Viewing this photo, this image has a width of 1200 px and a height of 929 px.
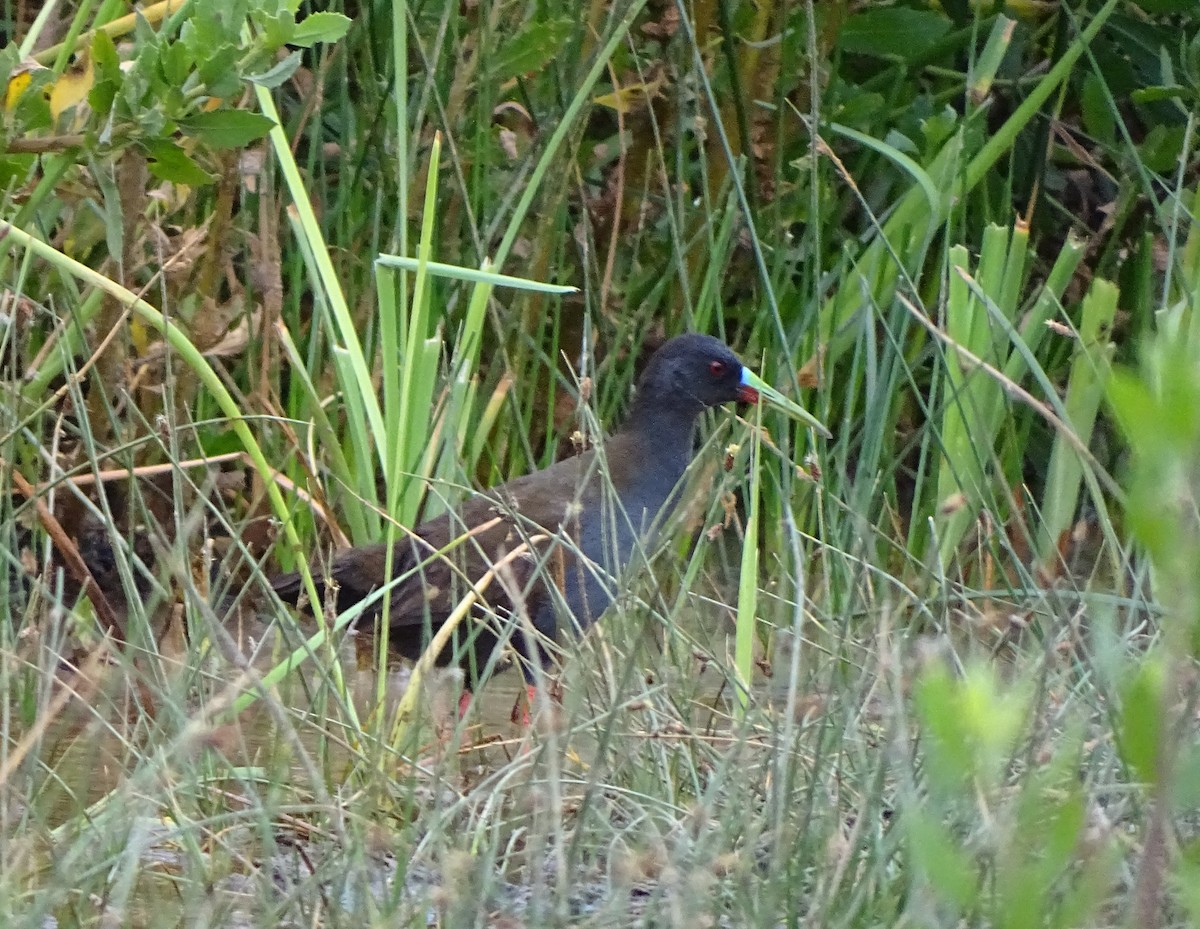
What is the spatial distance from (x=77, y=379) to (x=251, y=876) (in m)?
0.65

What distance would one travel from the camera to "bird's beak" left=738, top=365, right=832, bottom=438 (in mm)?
2100

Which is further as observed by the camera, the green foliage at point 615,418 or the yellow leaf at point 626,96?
the yellow leaf at point 626,96

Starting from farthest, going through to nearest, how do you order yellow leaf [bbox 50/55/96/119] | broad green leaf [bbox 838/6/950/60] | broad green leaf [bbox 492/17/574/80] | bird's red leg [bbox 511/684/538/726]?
broad green leaf [bbox 838/6/950/60], broad green leaf [bbox 492/17/574/80], bird's red leg [bbox 511/684/538/726], yellow leaf [bbox 50/55/96/119]

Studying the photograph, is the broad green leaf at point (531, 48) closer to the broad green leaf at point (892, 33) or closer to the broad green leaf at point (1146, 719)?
the broad green leaf at point (892, 33)

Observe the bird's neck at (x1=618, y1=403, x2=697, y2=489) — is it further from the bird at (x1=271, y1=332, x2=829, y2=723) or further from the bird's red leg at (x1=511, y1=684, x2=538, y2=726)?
the bird's red leg at (x1=511, y1=684, x2=538, y2=726)

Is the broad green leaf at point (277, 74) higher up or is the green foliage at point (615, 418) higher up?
the broad green leaf at point (277, 74)

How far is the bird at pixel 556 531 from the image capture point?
2189 mm

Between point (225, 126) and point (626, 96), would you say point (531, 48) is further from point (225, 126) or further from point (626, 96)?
point (225, 126)

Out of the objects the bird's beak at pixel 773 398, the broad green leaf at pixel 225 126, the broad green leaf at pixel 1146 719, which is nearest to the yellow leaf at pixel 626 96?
the bird's beak at pixel 773 398

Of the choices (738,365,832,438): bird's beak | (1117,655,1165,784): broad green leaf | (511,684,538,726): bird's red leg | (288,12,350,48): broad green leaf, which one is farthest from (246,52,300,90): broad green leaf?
(1117,655,1165,784): broad green leaf

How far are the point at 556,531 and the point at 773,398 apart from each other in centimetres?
36

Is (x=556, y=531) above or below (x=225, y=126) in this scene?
below

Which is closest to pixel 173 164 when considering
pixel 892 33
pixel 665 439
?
pixel 665 439

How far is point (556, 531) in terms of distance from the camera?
8.05 ft
